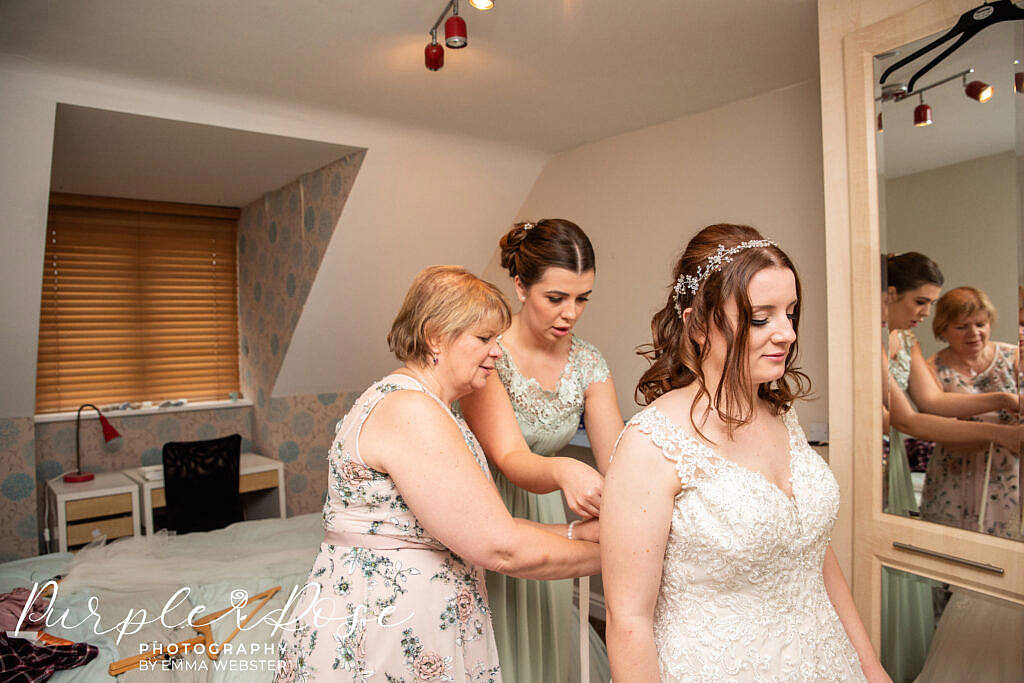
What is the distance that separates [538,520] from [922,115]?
1.56 m

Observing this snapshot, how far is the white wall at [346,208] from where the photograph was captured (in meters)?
2.77

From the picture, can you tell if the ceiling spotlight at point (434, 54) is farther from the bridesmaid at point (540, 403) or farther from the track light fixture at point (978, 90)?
the track light fixture at point (978, 90)

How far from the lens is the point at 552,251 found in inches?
71.2

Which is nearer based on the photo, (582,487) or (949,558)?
(582,487)

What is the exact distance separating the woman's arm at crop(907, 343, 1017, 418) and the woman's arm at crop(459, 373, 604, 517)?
1104mm

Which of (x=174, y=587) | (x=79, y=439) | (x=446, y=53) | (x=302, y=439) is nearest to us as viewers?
(x=446, y=53)

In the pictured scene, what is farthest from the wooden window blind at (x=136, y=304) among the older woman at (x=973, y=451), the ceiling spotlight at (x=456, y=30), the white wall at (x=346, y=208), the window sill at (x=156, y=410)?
→ the older woman at (x=973, y=451)

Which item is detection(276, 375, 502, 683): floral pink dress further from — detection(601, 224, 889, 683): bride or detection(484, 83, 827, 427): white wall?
detection(484, 83, 827, 427): white wall

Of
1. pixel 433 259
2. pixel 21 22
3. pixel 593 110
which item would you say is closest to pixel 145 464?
pixel 433 259

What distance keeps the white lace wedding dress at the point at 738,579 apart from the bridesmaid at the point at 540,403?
53cm

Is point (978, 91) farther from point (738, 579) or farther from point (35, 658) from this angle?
point (35, 658)

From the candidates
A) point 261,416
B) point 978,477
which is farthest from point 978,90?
point 261,416

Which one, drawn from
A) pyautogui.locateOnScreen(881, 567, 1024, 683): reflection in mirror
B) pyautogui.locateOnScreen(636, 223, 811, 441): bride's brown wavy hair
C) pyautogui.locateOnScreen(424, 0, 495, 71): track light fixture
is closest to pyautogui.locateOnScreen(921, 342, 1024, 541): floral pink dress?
pyautogui.locateOnScreen(881, 567, 1024, 683): reflection in mirror

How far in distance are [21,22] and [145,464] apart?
10.1 ft
